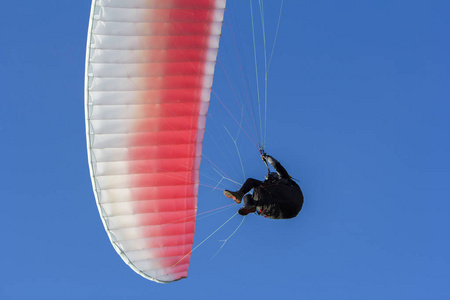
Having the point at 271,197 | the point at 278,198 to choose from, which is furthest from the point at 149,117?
the point at 278,198

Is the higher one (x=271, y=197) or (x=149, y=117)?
(x=149, y=117)

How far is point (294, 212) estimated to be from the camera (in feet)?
34.0

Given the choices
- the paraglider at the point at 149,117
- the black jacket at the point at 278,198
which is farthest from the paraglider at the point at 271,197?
the paraglider at the point at 149,117

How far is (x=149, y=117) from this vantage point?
1006 centimetres

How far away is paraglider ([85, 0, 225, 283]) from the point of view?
9578 millimetres

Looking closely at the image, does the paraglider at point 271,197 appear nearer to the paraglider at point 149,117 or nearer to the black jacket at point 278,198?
the black jacket at point 278,198

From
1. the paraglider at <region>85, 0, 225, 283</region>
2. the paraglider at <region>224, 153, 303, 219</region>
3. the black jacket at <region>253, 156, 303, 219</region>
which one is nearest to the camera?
the paraglider at <region>85, 0, 225, 283</region>

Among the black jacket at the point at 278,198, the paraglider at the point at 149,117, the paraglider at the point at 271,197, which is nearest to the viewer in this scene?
the paraglider at the point at 149,117

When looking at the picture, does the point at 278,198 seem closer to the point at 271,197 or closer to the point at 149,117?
the point at 271,197

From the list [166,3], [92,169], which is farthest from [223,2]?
[92,169]

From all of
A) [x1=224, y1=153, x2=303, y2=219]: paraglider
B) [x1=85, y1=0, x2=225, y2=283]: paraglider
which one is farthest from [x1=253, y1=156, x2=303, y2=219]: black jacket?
[x1=85, y1=0, x2=225, y2=283]: paraglider

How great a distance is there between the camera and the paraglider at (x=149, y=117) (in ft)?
31.4

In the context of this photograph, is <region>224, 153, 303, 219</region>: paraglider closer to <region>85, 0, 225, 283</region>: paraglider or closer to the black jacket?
the black jacket

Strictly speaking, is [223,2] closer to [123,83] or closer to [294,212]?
[123,83]
